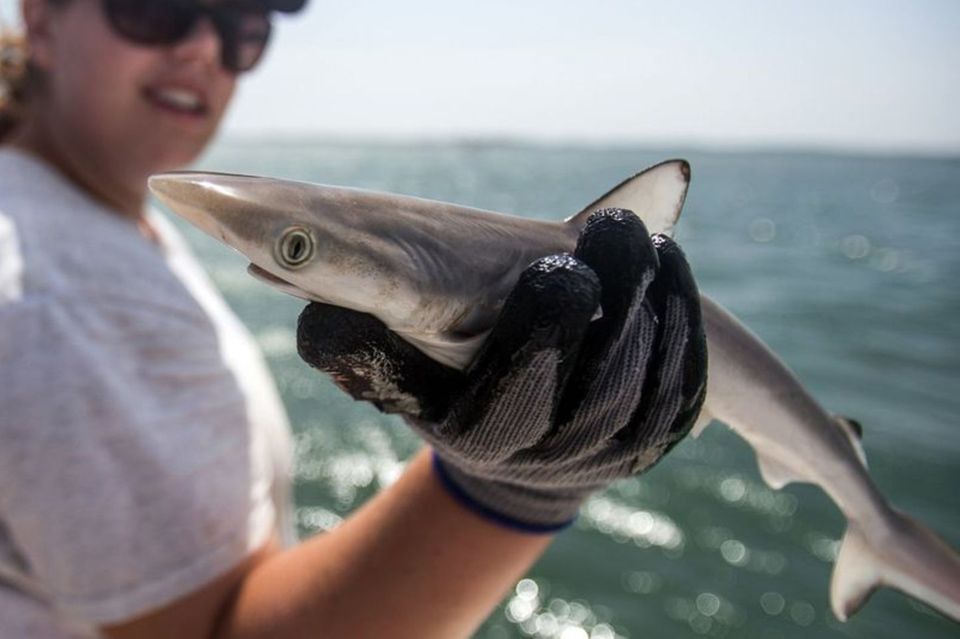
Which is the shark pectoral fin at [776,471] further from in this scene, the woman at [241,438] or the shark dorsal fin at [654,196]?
the shark dorsal fin at [654,196]

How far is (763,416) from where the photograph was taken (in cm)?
227

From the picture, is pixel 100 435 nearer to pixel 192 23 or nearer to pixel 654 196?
pixel 654 196

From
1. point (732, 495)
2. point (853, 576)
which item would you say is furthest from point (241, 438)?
point (732, 495)

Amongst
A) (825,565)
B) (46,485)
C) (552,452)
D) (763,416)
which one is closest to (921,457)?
(825,565)

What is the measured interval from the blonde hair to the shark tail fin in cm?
354

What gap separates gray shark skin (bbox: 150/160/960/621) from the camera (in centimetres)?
140

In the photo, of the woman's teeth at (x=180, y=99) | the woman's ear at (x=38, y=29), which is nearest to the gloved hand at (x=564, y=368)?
the woman's teeth at (x=180, y=99)

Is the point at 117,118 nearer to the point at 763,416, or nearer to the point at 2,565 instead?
the point at 2,565

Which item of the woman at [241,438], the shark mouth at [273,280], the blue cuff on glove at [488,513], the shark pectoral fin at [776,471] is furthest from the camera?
the shark pectoral fin at [776,471]

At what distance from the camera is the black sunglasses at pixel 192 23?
2.70 metres

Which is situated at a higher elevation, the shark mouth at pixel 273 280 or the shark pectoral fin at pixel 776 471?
the shark mouth at pixel 273 280

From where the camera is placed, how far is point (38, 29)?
2814mm

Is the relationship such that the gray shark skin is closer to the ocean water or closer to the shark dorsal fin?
the shark dorsal fin

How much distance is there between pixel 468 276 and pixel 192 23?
81.5 inches
